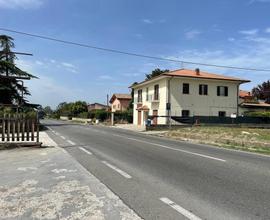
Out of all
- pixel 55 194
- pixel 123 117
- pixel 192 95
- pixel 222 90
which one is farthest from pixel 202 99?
pixel 55 194

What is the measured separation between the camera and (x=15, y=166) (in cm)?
1052

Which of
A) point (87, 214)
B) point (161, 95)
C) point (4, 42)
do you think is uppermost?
point (4, 42)

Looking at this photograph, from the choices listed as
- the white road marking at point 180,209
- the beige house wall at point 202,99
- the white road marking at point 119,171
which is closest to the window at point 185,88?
the beige house wall at point 202,99

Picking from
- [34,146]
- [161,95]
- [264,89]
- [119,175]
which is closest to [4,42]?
[161,95]

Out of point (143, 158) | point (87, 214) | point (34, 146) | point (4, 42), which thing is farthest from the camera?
point (4, 42)

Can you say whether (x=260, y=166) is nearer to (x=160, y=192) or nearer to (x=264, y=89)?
(x=160, y=192)

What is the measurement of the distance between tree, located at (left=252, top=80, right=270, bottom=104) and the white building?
1069 inches

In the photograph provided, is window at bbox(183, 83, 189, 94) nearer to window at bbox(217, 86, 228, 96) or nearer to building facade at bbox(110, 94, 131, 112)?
window at bbox(217, 86, 228, 96)

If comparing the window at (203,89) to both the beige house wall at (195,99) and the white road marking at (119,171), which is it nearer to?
the beige house wall at (195,99)

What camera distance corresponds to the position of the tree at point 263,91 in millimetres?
71062

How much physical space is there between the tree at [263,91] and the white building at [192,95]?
2716cm

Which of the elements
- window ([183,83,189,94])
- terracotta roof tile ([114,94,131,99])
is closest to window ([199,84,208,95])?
window ([183,83,189,94])

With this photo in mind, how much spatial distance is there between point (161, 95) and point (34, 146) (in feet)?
101

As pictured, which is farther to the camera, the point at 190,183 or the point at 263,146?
the point at 263,146
